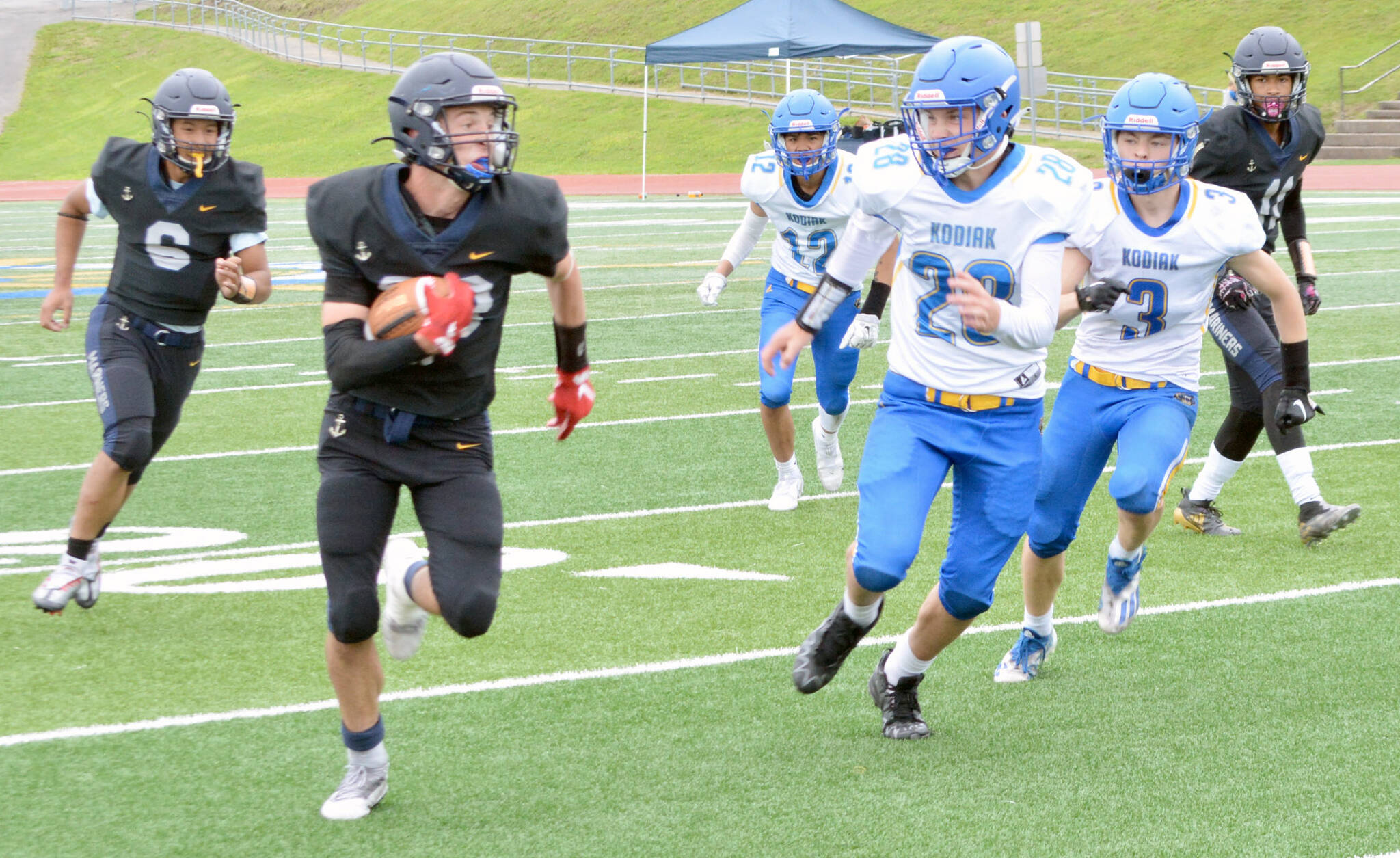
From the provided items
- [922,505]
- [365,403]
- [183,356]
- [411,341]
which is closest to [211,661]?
[183,356]

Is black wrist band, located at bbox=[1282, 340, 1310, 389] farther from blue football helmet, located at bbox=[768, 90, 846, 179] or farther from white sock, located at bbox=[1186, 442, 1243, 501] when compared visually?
blue football helmet, located at bbox=[768, 90, 846, 179]

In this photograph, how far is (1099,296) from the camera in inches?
190

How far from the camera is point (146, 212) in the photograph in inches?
242

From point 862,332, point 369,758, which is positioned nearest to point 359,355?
point 369,758

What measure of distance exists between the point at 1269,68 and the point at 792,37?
16.0 m

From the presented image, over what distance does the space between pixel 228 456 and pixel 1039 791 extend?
6.26 m

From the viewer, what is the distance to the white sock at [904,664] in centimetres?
461

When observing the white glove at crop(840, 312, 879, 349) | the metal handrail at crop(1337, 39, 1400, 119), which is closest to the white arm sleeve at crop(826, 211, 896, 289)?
the white glove at crop(840, 312, 879, 349)

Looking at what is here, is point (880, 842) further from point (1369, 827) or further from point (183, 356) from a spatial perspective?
point (183, 356)

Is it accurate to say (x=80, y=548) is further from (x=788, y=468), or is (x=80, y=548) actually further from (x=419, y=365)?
(x=788, y=468)

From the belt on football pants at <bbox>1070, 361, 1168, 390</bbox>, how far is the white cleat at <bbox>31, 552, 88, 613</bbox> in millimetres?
3883

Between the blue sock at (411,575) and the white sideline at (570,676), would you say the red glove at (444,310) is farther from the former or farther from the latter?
the white sideline at (570,676)

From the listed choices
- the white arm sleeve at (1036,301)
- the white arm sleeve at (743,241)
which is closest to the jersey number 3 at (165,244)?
the white arm sleeve at (743,241)

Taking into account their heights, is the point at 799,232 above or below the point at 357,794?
above
